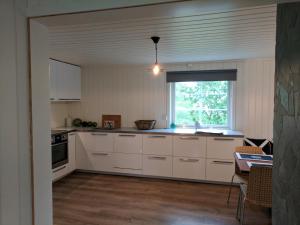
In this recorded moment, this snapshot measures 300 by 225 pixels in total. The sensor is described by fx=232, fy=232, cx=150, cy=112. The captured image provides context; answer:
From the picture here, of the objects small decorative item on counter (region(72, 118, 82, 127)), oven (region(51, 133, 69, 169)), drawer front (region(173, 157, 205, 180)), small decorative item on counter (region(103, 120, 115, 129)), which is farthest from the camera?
small decorative item on counter (region(72, 118, 82, 127))

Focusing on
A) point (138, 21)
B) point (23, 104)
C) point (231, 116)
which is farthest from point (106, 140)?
point (23, 104)

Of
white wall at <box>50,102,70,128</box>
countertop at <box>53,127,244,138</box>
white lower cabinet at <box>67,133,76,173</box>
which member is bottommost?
white lower cabinet at <box>67,133,76,173</box>

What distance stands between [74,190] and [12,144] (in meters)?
2.52

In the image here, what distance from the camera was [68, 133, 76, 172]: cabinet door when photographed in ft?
13.8

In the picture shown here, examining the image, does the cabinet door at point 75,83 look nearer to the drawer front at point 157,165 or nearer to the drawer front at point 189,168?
the drawer front at point 157,165

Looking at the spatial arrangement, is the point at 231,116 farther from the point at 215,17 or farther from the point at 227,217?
the point at 215,17

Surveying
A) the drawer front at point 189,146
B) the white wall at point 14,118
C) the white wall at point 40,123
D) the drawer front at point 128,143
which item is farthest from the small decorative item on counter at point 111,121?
the white wall at point 14,118

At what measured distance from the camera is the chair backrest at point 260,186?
215 cm

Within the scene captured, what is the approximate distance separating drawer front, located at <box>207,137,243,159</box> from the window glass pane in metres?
0.64

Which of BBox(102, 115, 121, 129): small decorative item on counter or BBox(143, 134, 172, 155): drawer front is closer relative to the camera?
BBox(143, 134, 172, 155): drawer front

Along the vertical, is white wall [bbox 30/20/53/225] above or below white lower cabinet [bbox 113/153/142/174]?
above

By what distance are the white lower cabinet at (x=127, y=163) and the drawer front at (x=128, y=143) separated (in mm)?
92

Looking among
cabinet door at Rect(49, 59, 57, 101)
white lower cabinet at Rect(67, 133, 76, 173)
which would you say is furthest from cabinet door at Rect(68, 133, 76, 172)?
cabinet door at Rect(49, 59, 57, 101)

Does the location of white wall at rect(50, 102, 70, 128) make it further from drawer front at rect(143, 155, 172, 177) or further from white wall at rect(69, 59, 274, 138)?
drawer front at rect(143, 155, 172, 177)
